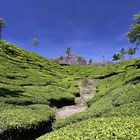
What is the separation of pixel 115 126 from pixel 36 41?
15695 cm

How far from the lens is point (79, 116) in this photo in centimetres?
2716

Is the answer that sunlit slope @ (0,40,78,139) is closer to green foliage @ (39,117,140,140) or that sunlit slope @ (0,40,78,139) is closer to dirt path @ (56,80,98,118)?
dirt path @ (56,80,98,118)

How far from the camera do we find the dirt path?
3939 cm

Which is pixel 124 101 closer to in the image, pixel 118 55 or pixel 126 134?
pixel 126 134

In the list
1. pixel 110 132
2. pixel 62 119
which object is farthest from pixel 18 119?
pixel 110 132

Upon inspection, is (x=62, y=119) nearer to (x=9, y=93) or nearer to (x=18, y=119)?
(x=18, y=119)

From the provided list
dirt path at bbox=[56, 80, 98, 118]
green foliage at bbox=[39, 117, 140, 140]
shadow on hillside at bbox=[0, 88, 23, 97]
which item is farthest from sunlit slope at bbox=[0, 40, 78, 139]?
green foliage at bbox=[39, 117, 140, 140]

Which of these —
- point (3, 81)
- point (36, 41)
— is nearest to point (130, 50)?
point (36, 41)

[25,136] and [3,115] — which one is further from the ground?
[3,115]

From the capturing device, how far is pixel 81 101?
48.4m

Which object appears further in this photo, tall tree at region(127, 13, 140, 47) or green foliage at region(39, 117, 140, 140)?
tall tree at region(127, 13, 140, 47)

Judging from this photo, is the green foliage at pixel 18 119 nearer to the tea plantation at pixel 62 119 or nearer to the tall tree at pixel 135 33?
the tea plantation at pixel 62 119

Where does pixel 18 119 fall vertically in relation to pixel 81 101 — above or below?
below

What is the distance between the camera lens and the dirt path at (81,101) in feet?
129
